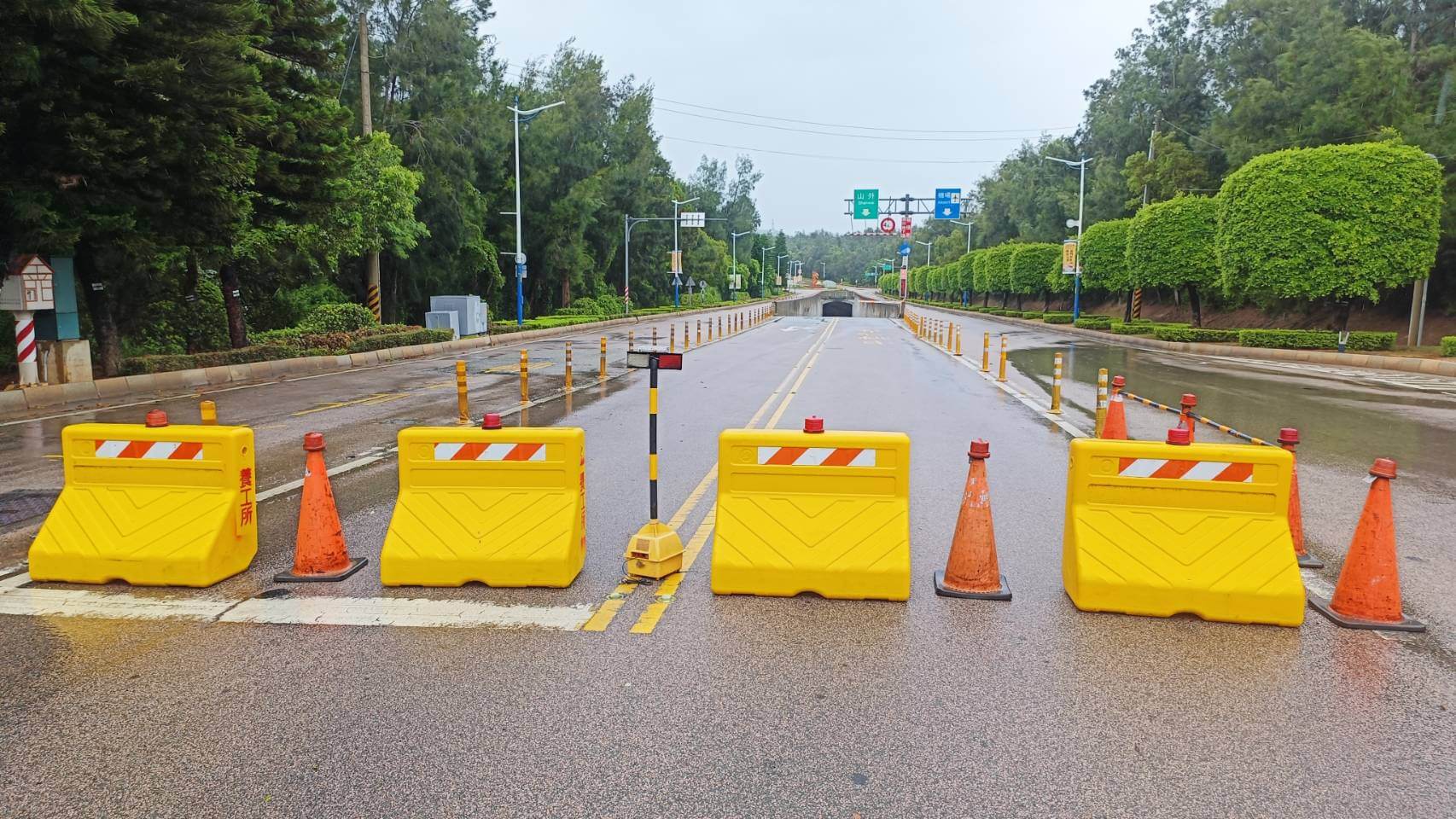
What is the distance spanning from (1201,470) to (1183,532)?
399 millimetres

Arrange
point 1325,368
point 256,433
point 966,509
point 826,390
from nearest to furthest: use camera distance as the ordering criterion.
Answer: point 966,509 < point 256,433 < point 826,390 < point 1325,368

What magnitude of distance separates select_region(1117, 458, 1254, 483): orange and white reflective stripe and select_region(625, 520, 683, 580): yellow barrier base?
3011mm

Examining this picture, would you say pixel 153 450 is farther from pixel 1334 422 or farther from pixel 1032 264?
pixel 1032 264

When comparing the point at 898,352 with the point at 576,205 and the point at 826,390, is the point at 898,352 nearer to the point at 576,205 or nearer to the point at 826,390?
the point at 826,390

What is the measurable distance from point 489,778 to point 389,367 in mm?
22631

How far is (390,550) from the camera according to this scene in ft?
19.5

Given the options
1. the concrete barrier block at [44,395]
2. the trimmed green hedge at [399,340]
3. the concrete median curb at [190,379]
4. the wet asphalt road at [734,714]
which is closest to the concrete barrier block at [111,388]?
the concrete median curb at [190,379]

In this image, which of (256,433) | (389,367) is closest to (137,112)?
(256,433)

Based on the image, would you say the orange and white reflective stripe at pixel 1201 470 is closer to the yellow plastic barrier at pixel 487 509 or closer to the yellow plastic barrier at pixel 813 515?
the yellow plastic barrier at pixel 813 515

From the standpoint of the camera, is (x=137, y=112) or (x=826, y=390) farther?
(x=826, y=390)

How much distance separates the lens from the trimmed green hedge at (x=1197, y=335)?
3694 centimetres

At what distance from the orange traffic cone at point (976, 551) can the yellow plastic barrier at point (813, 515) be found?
37 cm

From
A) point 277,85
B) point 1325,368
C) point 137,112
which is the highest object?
point 277,85

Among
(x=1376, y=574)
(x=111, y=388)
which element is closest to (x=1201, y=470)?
(x=1376, y=574)
